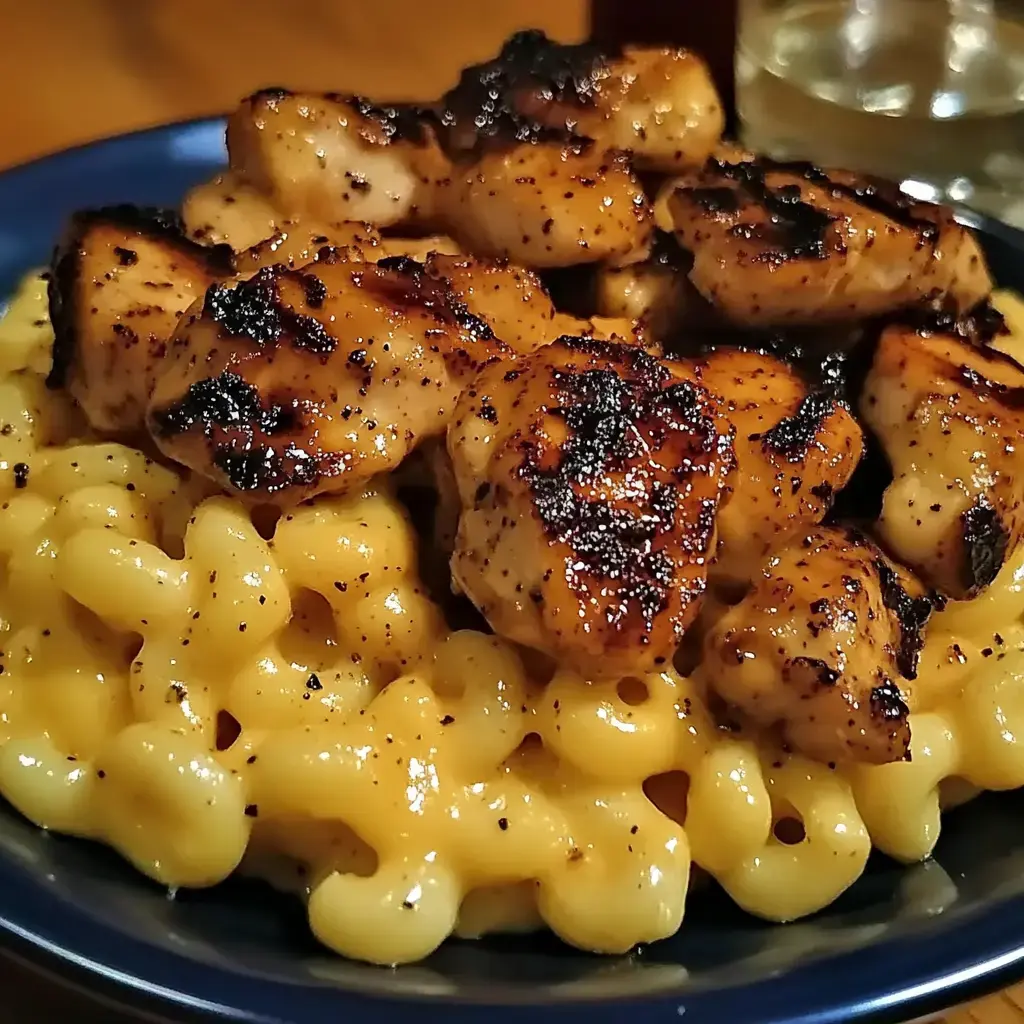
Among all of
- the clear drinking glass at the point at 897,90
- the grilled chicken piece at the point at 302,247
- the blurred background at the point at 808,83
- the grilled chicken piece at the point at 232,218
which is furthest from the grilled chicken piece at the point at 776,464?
the clear drinking glass at the point at 897,90

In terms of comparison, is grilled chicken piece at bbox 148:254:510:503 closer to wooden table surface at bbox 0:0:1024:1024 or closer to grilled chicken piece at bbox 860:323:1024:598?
grilled chicken piece at bbox 860:323:1024:598

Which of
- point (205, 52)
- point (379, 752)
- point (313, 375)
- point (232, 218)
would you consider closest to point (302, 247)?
point (232, 218)

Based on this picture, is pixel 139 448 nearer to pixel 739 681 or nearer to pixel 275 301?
pixel 275 301

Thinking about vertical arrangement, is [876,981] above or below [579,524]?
below

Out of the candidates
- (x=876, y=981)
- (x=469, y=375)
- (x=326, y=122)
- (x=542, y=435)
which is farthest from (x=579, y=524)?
(x=326, y=122)

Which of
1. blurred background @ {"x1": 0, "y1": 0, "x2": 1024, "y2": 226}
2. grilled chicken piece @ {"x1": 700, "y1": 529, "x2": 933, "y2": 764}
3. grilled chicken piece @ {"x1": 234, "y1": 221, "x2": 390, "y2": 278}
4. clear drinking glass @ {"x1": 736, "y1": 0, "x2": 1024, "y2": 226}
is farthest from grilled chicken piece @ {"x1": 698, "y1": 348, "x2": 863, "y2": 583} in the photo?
clear drinking glass @ {"x1": 736, "y1": 0, "x2": 1024, "y2": 226}
